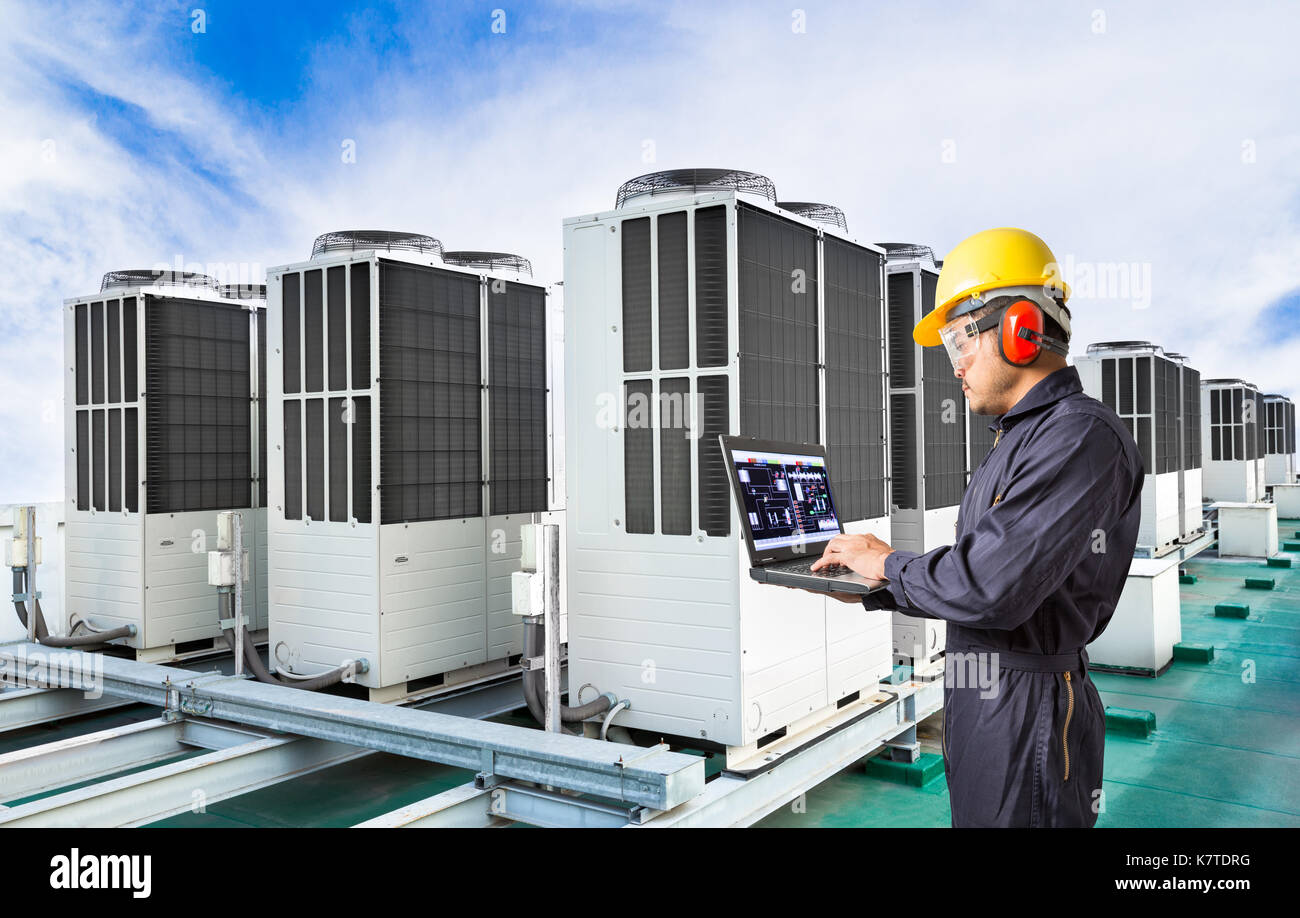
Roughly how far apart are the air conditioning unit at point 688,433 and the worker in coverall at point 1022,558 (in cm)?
228

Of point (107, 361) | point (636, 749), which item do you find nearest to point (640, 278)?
point (636, 749)

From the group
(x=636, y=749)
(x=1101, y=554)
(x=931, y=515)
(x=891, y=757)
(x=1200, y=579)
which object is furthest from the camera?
(x=1200, y=579)

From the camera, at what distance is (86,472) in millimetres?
7535

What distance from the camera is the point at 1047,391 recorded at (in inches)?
81.1

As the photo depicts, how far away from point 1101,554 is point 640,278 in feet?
10.3

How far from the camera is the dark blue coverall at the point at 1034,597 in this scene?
72.2 inches

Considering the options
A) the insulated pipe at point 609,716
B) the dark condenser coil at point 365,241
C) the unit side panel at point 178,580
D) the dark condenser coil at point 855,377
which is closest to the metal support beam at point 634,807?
the insulated pipe at point 609,716

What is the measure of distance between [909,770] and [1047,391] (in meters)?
3.81

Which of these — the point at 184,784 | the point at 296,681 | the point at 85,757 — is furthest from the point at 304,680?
the point at 184,784

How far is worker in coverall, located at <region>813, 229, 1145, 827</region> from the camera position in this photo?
1.84 meters

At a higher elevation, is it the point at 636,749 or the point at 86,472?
the point at 86,472

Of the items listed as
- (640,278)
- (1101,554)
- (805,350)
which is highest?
(640,278)

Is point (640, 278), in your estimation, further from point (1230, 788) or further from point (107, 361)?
point (107, 361)

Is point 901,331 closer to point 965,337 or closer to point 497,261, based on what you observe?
point 497,261
